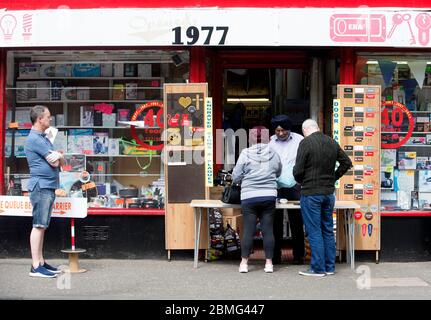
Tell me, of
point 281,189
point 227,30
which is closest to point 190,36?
point 227,30

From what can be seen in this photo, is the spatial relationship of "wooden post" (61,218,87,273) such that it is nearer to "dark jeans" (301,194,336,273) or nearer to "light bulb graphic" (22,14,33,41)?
"light bulb graphic" (22,14,33,41)

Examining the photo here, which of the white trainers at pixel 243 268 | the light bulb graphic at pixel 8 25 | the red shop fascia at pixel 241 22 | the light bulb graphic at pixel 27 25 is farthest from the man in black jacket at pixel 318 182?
the light bulb graphic at pixel 8 25

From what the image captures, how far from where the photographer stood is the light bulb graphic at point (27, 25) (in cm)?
1054

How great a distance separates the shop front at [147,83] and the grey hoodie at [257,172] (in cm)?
125

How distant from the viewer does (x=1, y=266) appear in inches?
405

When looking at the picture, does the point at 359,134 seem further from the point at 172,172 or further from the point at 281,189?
the point at 172,172

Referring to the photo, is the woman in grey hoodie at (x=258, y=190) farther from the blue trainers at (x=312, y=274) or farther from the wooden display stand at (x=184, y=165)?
the wooden display stand at (x=184, y=165)

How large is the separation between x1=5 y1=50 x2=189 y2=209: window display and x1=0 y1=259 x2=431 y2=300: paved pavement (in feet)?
3.57

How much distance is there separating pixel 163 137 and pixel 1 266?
263 cm

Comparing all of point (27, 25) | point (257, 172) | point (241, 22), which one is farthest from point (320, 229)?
point (27, 25)

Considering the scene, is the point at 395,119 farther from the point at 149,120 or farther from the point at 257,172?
the point at 149,120

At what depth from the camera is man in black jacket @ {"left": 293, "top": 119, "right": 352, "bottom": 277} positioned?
9.52 m

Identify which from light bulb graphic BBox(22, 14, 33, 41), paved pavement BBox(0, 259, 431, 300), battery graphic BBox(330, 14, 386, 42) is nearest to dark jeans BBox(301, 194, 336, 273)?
paved pavement BBox(0, 259, 431, 300)

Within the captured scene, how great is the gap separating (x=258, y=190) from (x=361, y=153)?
62.8 inches
